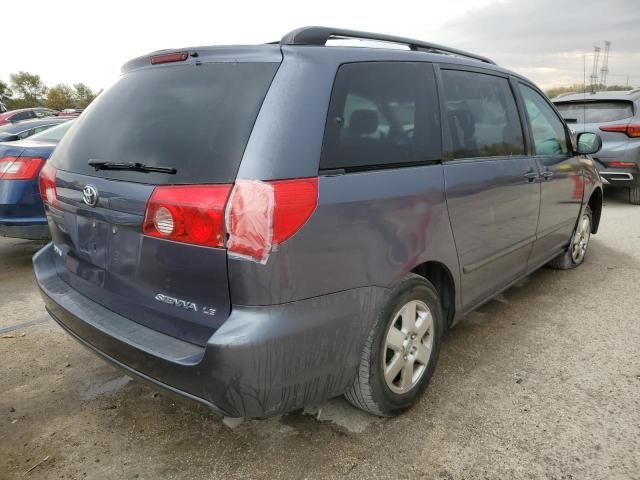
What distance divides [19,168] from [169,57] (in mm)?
3115

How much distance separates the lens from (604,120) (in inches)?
301

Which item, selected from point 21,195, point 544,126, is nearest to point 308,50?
point 544,126

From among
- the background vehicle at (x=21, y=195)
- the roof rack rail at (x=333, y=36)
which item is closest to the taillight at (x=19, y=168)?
the background vehicle at (x=21, y=195)

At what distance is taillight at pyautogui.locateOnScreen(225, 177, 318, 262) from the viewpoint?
1.66 meters

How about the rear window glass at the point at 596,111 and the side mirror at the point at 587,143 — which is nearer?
the side mirror at the point at 587,143

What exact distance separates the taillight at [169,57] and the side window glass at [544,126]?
2.43m

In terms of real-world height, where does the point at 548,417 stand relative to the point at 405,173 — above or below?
below

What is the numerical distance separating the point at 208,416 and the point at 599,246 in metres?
4.75

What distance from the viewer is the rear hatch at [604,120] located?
7.36 meters

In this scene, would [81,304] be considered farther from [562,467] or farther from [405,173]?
[562,467]

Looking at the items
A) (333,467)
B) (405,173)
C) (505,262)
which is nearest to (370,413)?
(333,467)

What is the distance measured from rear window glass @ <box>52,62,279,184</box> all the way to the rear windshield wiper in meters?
0.02

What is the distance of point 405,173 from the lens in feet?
7.21

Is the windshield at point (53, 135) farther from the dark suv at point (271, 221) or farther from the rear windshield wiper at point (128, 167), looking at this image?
the rear windshield wiper at point (128, 167)
